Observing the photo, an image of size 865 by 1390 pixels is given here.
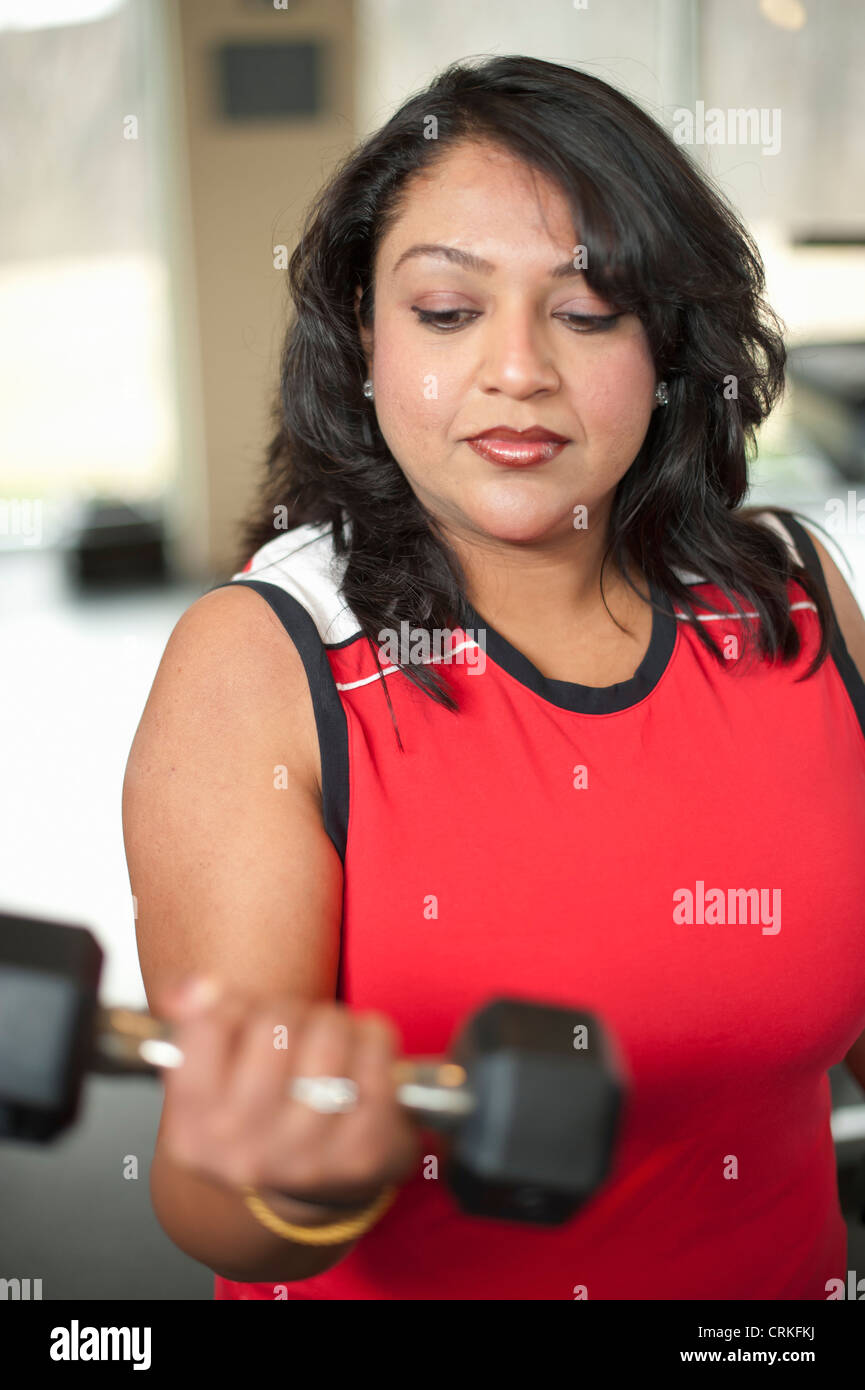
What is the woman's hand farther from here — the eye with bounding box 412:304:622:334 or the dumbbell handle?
the eye with bounding box 412:304:622:334

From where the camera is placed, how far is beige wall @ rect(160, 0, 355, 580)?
5.02 m

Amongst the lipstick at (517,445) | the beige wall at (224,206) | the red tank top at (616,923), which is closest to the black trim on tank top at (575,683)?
the red tank top at (616,923)

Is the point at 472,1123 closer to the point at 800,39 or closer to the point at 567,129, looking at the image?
the point at 567,129

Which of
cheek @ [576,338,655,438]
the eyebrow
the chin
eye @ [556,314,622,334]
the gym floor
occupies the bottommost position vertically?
the gym floor

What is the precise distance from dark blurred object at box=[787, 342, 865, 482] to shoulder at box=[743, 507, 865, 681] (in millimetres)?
2675

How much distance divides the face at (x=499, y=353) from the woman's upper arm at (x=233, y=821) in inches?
7.7

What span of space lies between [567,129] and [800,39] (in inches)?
186

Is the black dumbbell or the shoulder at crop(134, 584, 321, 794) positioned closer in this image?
the black dumbbell

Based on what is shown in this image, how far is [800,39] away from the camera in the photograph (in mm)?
5016

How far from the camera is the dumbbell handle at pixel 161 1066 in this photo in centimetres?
49
